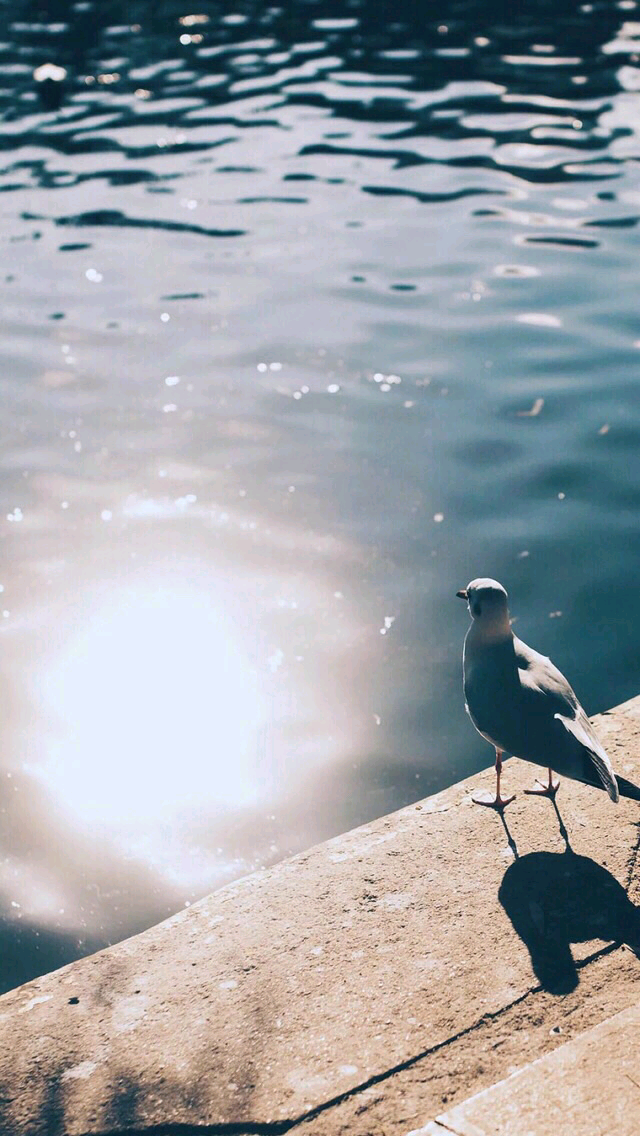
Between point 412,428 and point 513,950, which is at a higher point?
point 513,950

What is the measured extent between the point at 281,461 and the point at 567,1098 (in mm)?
5454

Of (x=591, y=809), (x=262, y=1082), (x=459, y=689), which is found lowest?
(x=459, y=689)

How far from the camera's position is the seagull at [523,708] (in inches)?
159

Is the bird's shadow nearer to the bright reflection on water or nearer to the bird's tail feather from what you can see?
the bird's tail feather

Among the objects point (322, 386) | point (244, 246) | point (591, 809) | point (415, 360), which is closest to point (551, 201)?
point (244, 246)

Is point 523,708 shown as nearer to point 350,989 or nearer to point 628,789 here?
point 628,789

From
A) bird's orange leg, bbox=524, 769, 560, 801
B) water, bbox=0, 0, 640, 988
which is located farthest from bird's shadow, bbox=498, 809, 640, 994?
water, bbox=0, 0, 640, 988

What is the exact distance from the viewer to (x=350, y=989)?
360cm

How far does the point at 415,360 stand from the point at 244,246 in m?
3.13

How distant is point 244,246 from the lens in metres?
11.3

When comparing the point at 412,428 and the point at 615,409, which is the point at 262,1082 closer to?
the point at 412,428

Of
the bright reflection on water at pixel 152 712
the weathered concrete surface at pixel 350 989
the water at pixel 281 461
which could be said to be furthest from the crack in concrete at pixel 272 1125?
the bright reflection on water at pixel 152 712

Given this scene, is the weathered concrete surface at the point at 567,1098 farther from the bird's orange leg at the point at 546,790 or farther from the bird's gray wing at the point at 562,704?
the bird's orange leg at the point at 546,790

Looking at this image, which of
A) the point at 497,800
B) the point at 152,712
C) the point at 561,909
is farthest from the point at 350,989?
the point at 152,712
